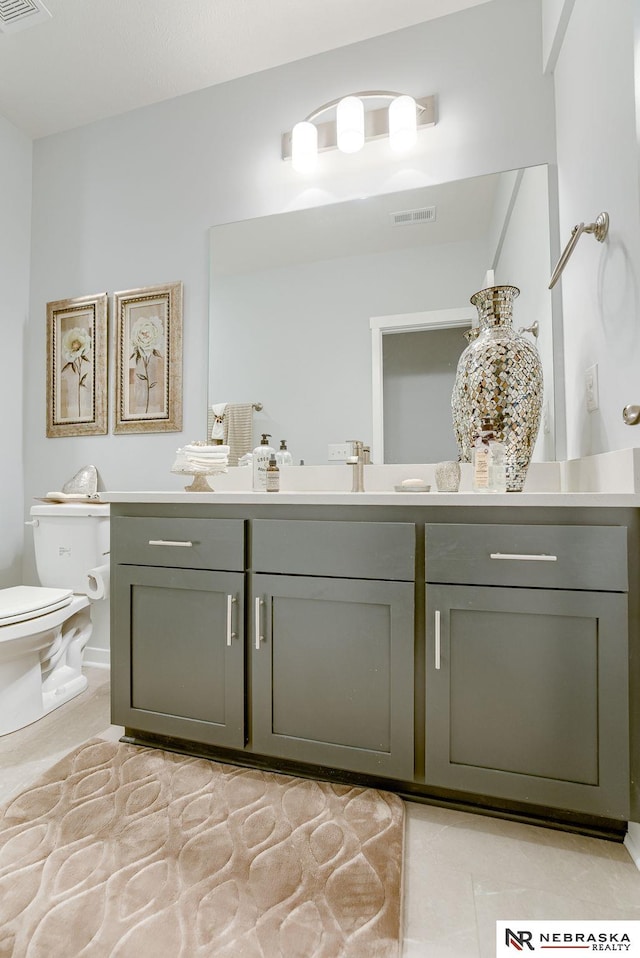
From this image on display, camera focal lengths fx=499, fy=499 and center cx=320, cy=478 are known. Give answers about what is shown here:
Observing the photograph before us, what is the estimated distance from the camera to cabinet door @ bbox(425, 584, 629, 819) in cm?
113

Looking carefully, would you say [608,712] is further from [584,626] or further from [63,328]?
[63,328]

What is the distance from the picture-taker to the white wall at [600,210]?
3.96 feet

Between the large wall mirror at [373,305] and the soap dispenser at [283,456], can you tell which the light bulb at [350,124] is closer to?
the large wall mirror at [373,305]

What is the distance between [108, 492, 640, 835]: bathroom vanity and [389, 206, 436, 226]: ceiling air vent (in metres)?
1.20

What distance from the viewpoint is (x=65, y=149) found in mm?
2539

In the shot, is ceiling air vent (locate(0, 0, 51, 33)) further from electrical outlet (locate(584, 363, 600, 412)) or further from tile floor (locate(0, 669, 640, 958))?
tile floor (locate(0, 669, 640, 958))

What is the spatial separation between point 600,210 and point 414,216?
28.0 inches

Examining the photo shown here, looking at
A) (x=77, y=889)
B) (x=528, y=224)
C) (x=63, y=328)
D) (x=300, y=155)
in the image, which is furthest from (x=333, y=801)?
(x=63, y=328)

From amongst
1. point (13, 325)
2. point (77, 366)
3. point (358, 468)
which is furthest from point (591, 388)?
point (13, 325)

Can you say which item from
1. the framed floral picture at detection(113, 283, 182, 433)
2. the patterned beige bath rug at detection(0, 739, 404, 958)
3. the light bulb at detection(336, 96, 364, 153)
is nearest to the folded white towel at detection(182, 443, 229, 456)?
the framed floral picture at detection(113, 283, 182, 433)

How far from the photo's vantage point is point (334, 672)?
4.44 feet

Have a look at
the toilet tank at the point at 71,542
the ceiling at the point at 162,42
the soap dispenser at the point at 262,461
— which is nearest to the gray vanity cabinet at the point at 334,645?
the soap dispenser at the point at 262,461

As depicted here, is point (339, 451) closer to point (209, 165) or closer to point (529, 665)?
point (529, 665)

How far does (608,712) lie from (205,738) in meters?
1.08
